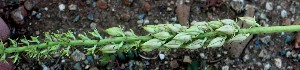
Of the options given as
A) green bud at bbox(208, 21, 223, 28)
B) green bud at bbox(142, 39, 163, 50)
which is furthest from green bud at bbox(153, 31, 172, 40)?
green bud at bbox(208, 21, 223, 28)

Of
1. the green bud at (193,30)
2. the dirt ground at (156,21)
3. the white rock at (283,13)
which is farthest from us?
the white rock at (283,13)

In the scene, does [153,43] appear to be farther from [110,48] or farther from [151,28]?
[110,48]

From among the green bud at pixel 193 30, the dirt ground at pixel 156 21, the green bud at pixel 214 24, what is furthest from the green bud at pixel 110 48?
the dirt ground at pixel 156 21

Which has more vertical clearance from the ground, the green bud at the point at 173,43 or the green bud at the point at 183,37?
the green bud at the point at 183,37

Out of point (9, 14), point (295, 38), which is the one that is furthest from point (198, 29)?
point (9, 14)

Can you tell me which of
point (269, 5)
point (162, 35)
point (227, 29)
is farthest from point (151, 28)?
point (269, 5)

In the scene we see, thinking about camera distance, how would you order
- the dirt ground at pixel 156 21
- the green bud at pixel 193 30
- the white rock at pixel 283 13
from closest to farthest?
the green bud at pixel 193 30
the dirt ground at pixel 156 21
the white rock at pixel 283 13

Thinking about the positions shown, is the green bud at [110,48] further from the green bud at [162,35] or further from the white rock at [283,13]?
the white rock at [283,13]

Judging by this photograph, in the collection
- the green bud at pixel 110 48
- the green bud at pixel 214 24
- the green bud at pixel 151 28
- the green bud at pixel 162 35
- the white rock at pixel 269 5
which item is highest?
the green bud at pixel 214 24

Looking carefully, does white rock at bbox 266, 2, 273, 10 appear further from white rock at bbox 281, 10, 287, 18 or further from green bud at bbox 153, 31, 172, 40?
green bud at bbox 153, 31, 172, 40

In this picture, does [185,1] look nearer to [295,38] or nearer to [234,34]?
[295,38]
